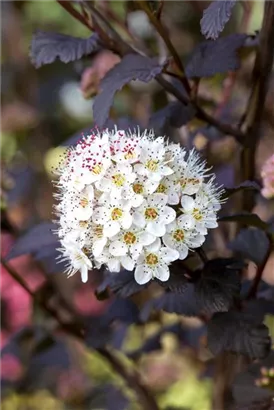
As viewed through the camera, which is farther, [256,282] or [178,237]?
[256,282]

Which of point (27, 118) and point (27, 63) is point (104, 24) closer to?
Answer: point (27, 118)

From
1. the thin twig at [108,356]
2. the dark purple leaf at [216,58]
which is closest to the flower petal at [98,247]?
the dark purple leaf at [216,58]

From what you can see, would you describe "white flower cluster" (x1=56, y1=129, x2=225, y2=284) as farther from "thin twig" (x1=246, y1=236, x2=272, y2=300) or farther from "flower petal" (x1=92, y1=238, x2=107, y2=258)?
"thin twig" (x1=246, y1=236, x2=272, y2=300)

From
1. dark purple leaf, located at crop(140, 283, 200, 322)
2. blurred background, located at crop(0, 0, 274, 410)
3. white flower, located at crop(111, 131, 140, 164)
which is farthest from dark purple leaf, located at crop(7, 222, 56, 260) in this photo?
white flower, located at crop(111, 131, 140, 164)

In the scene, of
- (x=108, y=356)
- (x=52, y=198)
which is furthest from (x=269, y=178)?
(x=52, y=198)

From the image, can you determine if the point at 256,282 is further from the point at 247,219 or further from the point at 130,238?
the point at 130,238

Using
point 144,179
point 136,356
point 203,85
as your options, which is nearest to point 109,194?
point 144,179

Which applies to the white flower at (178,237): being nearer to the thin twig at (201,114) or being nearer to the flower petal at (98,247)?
the flower petal at (98,247)
